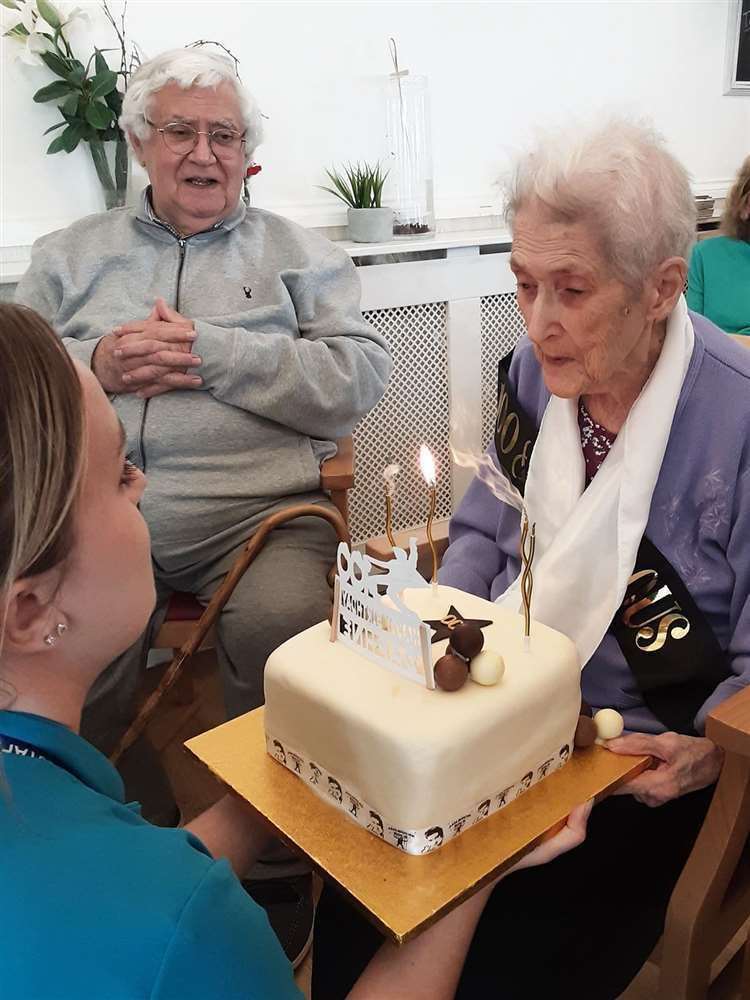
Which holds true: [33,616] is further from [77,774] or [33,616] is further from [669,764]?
[669,764]

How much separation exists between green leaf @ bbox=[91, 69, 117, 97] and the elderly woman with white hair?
127cm

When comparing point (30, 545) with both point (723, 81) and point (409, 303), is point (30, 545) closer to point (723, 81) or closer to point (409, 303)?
point (409, 303)

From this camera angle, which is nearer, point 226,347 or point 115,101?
point 226,347

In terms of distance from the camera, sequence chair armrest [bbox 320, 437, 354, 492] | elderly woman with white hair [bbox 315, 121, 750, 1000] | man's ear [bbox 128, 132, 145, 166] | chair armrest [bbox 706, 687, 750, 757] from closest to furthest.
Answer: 1. chair armrest [bbox 706, 687, 750, 757]
2. elderly woman with white hair [bbox 315, 121, 750, 1000]
3. chair armrest [bbox 320, 437, 354, 492]
4. man's ear [bbox 128, 132, 145, 166]

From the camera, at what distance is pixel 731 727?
0.96 meters

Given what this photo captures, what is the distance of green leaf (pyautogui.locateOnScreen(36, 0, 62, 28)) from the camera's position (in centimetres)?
200

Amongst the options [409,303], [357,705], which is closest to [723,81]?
[409,303]

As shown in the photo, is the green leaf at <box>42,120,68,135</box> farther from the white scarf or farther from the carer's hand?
the carer's hand

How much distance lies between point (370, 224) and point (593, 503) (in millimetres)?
1473

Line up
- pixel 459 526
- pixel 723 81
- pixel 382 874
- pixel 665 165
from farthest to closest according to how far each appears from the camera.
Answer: pixel 723 81 → pixel 459 526 → pixel 665 165 → pixel 382 874

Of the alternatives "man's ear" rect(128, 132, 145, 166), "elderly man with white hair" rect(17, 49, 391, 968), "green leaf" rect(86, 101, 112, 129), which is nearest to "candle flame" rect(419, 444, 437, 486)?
"elderly man with white hair" rect(17, 49, 391, 968)

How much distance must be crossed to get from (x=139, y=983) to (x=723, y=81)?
12.6ft

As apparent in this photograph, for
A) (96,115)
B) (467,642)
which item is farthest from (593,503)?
(96,115)

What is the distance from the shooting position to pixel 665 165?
117 centimetres
